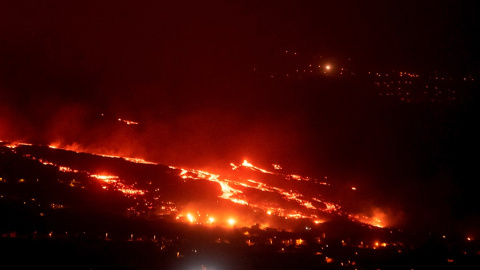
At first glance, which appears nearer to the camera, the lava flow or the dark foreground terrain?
the dark foreground terrain

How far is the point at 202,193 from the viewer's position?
43.4 feet

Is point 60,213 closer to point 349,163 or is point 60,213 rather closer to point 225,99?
point 349,163

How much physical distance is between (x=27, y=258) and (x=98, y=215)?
2544 mm

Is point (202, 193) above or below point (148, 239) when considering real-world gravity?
above

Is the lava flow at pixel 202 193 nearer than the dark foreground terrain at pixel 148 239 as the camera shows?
No

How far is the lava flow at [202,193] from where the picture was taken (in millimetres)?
11531

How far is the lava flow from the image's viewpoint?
1153 cm

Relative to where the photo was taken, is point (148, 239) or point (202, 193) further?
point (202, 193)

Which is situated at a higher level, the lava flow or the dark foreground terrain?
the lava flow

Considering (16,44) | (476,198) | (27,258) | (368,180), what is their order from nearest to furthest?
(27,258) < (476,198) < (368,180) < (16,44)

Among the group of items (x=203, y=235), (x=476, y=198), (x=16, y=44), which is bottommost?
(x=203, y=235)

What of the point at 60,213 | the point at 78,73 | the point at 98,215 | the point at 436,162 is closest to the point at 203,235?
the point at 98,215

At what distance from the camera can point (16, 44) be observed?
25.1 m

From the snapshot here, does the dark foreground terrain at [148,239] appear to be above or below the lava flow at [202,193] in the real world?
below
